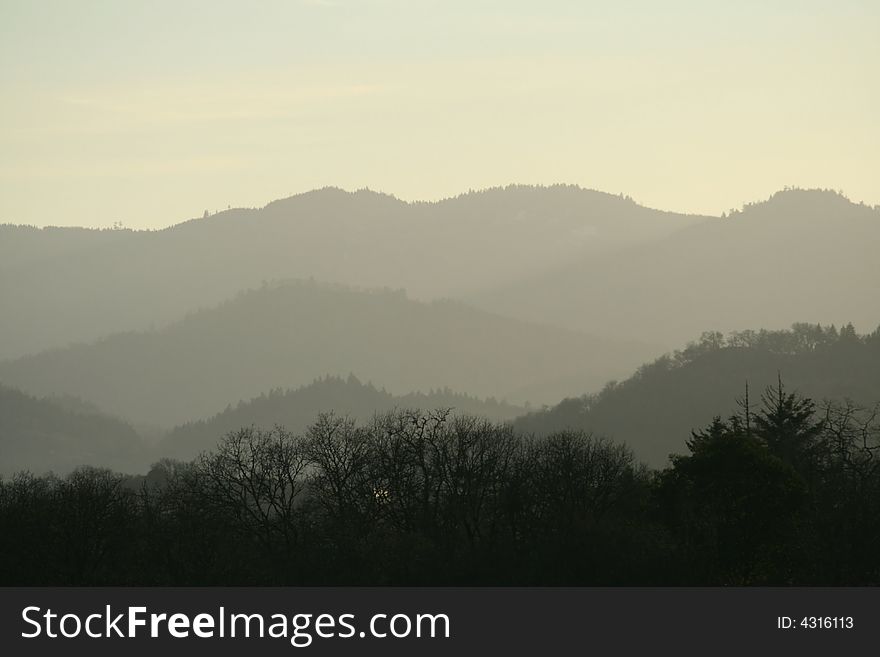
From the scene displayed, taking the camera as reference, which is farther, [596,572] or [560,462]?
[560,462]

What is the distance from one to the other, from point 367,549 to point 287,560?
517 cm

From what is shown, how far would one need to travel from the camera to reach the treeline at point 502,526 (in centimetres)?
6200

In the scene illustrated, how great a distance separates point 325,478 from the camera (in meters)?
89.2

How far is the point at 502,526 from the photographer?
75062 mm

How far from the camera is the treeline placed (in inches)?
2441
